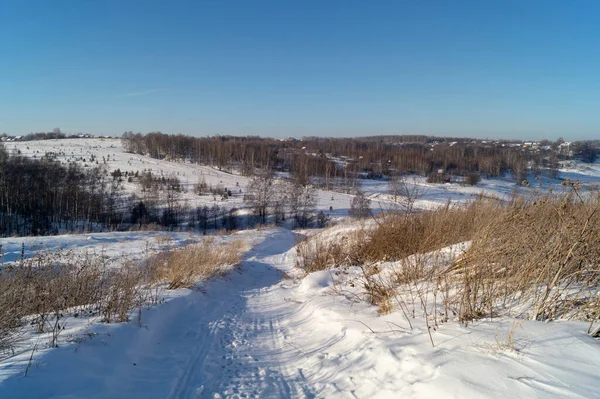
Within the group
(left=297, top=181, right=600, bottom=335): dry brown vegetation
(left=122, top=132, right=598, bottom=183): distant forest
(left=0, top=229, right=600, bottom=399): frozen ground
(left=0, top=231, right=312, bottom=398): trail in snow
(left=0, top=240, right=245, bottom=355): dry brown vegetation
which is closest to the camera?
(left=0, top=229, right=600, bottom=399): frozen ground

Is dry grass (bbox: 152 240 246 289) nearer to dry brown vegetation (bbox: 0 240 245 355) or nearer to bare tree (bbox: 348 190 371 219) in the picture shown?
Answer: dry brown vegetation (bbox: 0 240 245 355)

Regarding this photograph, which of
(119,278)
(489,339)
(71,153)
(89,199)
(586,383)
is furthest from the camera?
(71,153)

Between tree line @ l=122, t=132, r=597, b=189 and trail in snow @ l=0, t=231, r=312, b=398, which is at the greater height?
tree line @ l=122, t=132, r=597, b=189

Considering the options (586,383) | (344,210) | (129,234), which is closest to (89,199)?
(129,234)

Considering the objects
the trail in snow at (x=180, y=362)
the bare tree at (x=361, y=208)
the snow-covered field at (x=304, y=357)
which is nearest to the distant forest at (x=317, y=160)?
the bare tree at (x=361, y=208)

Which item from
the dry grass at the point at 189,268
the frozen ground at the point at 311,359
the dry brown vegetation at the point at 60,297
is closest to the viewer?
the frozen ground at the point at 311,359

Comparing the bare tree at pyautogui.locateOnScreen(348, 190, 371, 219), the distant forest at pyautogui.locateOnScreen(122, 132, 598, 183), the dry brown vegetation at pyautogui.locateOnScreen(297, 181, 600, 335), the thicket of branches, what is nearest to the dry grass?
the dry brown vegetation at pyautogui.locateOnScreen(297, 181, 600, 335)

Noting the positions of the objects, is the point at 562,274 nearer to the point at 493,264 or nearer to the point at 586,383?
the point at 493,264

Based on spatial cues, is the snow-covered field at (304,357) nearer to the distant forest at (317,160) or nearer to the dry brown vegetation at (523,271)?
the dry brown vegetation at (523,271)

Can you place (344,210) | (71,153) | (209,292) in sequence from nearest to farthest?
(209,292) → (344,210) → (71,153)
